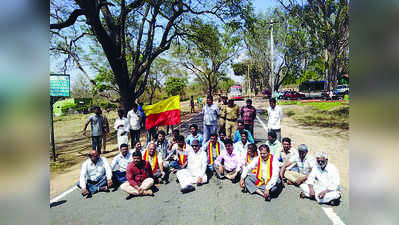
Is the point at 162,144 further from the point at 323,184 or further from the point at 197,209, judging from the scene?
the point at 323,184

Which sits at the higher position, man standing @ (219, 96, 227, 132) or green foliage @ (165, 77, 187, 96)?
green foliage @ (165, 77, 187, 96)

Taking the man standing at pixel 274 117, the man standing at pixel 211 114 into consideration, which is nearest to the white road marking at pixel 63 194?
the man standing at pixel 211 114

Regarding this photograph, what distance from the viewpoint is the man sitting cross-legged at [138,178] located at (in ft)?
15.3

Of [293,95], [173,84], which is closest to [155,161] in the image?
[173,84]

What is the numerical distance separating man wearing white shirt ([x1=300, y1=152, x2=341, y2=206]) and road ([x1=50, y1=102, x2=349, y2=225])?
0.13 meters

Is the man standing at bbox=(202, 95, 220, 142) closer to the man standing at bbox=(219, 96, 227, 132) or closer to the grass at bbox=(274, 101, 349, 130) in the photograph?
the man standing at bbox=(219, 96, 227, 132)

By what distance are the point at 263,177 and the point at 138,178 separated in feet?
7.97

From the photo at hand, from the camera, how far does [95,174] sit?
5.10m

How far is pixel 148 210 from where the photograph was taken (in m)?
4.07

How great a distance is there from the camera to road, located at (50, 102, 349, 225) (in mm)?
3662

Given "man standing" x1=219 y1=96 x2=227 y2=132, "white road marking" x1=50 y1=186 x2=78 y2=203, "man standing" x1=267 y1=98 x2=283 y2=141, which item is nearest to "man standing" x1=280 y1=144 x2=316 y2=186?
"man standing" x1=267 y1=98 x2=283 y2=141

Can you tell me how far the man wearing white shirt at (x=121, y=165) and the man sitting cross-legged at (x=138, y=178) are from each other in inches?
21.0
